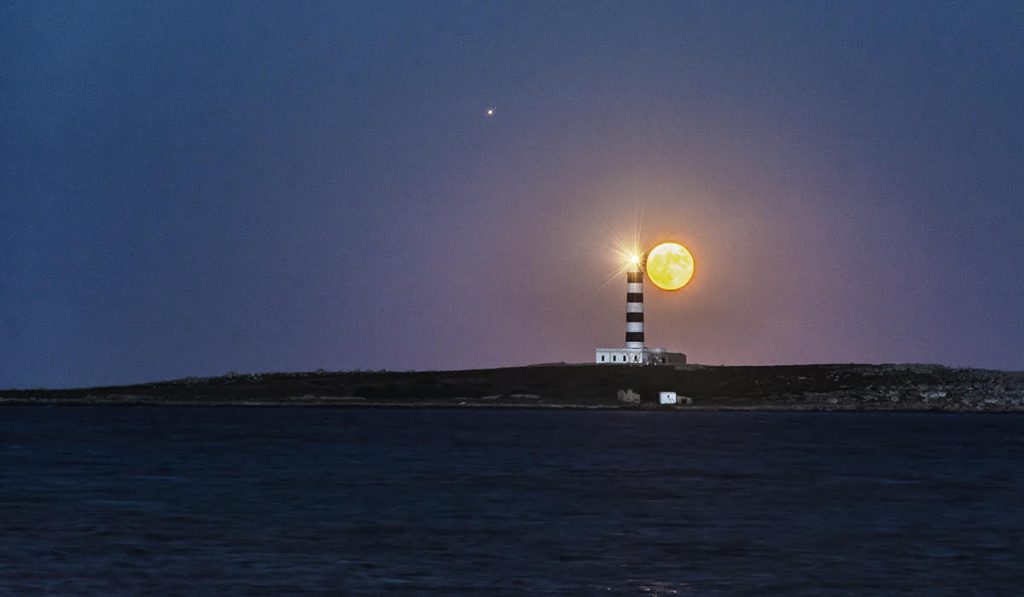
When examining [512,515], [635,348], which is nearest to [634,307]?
[635,348]

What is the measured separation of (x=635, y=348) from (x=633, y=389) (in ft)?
43.9

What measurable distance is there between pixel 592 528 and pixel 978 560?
11.7 metres

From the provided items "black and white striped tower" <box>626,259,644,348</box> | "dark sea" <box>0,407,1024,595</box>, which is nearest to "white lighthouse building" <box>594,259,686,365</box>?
"black and white striped tower" <box>626,259,644,348</box>

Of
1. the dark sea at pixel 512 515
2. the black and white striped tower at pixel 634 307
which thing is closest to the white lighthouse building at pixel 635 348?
the black and white striped tower at pixel 634 307

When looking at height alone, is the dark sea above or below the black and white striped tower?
below

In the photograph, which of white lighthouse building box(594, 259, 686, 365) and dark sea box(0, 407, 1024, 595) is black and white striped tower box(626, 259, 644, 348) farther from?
dark sea box(0, 407, 1024, 595)

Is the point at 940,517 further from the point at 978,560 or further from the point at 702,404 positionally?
the point at 702,404

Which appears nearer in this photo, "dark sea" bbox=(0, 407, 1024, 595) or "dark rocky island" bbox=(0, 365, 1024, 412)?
"dark sea" bbox=(0, 407, 1024, 595)

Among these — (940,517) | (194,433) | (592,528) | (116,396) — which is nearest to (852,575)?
(592,528)

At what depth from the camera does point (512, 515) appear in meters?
51.9

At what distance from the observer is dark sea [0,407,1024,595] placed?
3641 cm

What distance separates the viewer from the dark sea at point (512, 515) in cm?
3641

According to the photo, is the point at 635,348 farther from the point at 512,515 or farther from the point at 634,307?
the point at 512,515

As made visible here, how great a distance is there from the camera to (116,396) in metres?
186
